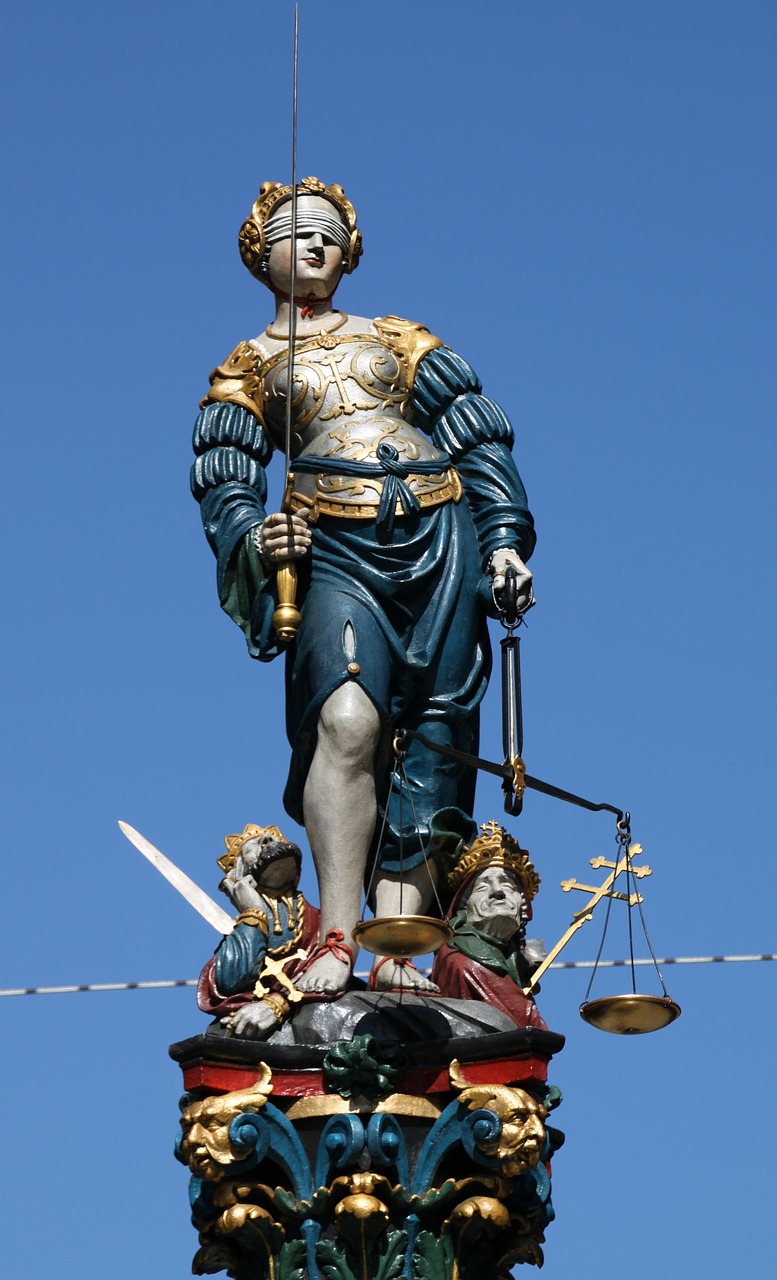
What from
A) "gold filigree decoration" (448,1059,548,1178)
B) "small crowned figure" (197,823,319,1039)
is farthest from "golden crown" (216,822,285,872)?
"gold filigree decoration" (448,1059,548,1178)

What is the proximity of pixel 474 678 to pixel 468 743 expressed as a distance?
1.03ft

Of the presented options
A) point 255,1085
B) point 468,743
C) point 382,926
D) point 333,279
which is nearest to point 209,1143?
point 255,1085

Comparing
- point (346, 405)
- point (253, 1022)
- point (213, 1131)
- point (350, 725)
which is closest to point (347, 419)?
point (346, 405)

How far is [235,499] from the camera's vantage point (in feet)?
48.7

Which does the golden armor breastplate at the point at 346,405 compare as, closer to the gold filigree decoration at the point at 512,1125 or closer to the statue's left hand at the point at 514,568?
the statue's left hand at the point at 514,568

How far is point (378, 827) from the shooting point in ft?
46.6

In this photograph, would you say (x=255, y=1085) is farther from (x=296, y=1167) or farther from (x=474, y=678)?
(x=474, y=678)

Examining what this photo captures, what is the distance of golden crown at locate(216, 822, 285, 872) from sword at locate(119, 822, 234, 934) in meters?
0.21

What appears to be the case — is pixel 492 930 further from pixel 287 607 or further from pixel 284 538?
pixel 284 538

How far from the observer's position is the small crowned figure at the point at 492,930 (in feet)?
45.0

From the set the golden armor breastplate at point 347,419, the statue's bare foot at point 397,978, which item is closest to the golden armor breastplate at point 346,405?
the golden armor breastplate at point 347,419

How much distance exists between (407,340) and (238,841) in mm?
2776

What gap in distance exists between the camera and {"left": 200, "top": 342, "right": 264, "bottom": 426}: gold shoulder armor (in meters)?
15.1

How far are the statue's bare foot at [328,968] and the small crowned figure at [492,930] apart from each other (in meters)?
0.50
